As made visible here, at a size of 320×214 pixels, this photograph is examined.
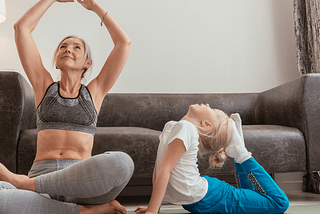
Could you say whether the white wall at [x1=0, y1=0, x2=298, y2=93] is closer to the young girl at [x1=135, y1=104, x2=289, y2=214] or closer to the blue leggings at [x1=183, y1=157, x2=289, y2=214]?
the young girl at [x1=135, y1=104, x2=289, y2=214]

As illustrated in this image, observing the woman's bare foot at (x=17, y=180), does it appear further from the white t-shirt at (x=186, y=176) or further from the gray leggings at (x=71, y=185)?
the white t-shirt at (x=186, y=176)

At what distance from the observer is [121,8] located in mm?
2562

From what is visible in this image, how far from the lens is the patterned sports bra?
105 centimetres

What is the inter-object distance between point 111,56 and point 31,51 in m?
0.31

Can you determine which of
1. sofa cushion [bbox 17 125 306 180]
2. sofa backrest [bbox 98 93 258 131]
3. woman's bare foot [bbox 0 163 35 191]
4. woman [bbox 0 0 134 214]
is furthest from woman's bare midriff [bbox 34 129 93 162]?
sofa backrest [bbox 98 93 258 131]

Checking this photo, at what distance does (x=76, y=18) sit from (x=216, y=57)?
1.31 metres

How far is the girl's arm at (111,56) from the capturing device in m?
1.15

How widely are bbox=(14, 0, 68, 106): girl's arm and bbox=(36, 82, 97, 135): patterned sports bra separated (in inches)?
1.4

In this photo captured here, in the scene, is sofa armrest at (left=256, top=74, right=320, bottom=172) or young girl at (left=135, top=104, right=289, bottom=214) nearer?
young girl at (left=135, top=104, right=289, bottom=214)

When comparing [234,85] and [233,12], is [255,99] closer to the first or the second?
[234,85]

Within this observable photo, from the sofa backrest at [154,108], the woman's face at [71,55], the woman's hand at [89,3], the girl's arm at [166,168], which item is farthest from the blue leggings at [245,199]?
the sofa backrest at [154,108]

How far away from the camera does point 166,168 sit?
3.35ft

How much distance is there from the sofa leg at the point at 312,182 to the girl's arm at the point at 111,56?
150 centimetres

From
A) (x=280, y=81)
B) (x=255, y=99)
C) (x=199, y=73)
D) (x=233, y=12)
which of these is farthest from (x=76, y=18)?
(x=280, y=81)
